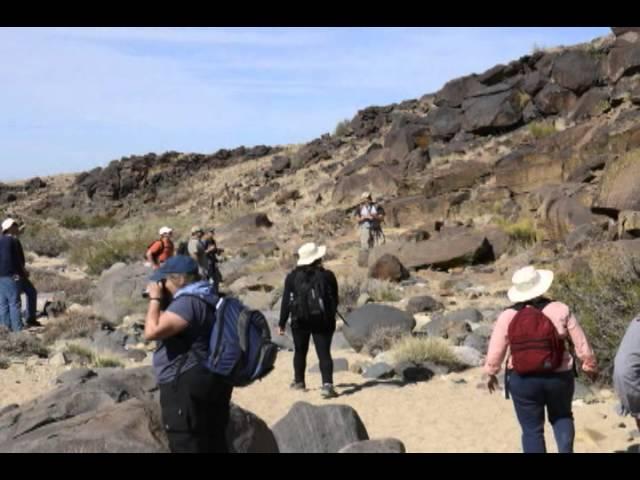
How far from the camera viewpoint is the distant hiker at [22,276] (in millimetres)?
14414

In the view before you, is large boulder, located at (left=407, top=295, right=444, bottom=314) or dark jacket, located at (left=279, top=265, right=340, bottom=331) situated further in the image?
large boulder, located at (left=407, top=295, right=444, bottom=314)

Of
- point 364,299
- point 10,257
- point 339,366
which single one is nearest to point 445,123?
point 364,299

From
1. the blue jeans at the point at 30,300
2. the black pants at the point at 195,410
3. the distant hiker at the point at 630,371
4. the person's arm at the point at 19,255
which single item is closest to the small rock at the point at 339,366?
the person's arm at the point at 19,255

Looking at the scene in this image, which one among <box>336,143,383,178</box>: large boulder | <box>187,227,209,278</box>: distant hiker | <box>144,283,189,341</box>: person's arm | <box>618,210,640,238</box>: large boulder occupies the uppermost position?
<box>336,143,383,178</box>: large boulder

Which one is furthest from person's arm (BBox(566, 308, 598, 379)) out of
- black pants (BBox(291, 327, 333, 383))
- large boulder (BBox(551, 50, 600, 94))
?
large boulder (BBox(551, 50, 600, 94))

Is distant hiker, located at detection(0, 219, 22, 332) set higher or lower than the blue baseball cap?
lower

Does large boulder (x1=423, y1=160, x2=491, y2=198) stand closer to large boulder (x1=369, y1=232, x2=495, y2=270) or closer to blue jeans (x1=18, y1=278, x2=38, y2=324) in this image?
large boulder (x1=369, y1=232, x2=495, y2=270)

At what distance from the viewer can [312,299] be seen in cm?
1005

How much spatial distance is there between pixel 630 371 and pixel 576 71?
32.0 meters

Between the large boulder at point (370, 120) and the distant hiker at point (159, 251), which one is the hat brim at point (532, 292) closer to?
the distant hiker at point (159, 251)

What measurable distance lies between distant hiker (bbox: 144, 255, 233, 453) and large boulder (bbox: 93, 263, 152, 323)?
12496 mm

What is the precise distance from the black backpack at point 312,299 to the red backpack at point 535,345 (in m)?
4.13

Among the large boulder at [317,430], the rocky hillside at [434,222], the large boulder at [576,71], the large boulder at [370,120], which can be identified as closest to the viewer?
the large boulder at [317,430]

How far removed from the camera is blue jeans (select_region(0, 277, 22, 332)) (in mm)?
14562
